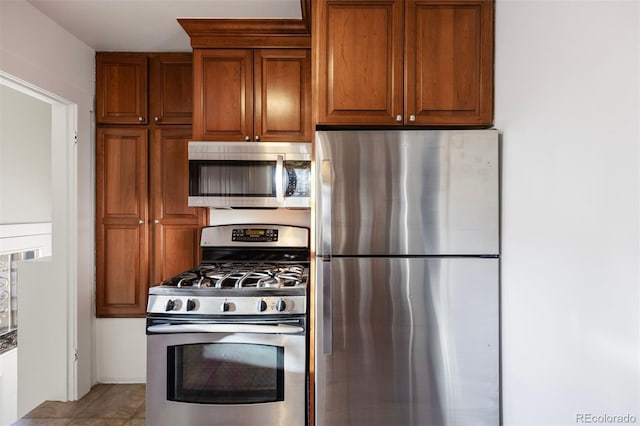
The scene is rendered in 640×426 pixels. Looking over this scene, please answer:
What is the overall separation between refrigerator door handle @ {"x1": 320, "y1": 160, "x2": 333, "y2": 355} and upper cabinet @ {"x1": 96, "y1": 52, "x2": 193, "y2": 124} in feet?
4.81

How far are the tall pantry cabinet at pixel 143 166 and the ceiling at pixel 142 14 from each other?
20 centimetres

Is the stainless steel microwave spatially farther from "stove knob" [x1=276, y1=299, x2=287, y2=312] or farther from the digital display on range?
"stove knob" [x1=276, y1=299, x2=287, y2=312]

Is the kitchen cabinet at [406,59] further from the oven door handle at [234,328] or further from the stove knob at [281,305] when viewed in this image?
the oven door handle at [234,328]

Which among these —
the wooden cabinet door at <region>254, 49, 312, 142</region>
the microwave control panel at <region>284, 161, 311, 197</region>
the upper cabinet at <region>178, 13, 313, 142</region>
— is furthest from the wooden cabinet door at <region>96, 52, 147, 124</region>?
the microwave control panel at <region>284, 161, 311, 197</region>

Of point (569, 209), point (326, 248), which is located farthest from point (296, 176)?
point (569, 209)

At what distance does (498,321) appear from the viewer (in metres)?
1.65

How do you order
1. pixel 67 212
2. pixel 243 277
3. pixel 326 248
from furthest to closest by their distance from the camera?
pixel 67 212 < pixel 243 277 < pixel 326 248

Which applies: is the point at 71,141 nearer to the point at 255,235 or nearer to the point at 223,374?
the point at 255,235

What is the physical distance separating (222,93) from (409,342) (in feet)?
5.81

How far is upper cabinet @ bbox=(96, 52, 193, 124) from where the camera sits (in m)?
2.67

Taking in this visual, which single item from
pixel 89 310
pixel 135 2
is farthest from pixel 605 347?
pixel 89 310

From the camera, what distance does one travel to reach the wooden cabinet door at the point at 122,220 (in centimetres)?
268

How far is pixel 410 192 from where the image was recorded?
1641 millimetres

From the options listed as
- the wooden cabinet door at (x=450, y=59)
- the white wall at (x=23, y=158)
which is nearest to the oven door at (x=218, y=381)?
the wooden cabinet door at (x=450, y=59)
